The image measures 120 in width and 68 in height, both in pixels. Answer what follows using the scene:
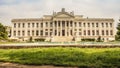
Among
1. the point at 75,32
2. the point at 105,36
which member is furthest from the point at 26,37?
the point at 105,36

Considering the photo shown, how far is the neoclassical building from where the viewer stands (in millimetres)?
83438

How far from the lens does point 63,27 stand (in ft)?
275

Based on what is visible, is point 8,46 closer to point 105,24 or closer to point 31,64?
point 31,64

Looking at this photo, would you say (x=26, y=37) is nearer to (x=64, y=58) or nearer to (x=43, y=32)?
(x=43, y=32)

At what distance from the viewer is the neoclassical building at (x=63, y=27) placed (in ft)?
274

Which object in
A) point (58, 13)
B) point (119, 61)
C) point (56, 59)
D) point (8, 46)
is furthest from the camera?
point (58, 13)

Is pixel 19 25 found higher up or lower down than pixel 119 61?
lower down

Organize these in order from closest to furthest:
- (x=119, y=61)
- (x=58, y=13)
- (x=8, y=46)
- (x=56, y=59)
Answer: (x=119, y=61)
(x=56, y=59)
(x=8, y=46)
(x=58, y=13)

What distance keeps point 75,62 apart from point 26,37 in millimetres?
75666

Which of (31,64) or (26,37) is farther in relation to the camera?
(26,37)

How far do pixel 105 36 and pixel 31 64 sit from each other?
75817mm

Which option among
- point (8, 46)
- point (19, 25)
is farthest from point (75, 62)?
point (19, 25)

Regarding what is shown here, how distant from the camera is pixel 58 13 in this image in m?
82.9

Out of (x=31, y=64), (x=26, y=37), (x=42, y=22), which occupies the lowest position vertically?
(x=26, y=37)
